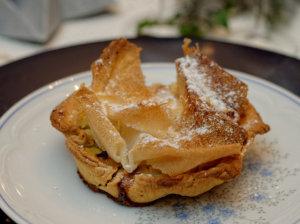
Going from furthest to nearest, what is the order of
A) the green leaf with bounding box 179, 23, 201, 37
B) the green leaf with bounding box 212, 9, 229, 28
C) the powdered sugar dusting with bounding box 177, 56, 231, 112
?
the green leaf with bounding box 212, 9, 229, 28
the green leaf with bounding box 179, 23, 201, 37
the powdered sugar dusting with bounding box 177, 56, 231, 112

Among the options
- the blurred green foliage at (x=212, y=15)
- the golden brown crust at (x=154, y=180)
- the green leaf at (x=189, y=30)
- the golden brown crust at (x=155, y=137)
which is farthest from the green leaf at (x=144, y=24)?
the golden brown crust at (x=154, y=180)

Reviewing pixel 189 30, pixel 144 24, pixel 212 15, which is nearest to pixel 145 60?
pixel 189 30

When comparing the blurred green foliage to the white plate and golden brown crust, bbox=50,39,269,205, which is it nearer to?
the white plate

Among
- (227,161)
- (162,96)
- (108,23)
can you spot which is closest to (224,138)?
(227,161)

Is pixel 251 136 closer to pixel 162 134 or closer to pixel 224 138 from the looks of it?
pixel 224 138

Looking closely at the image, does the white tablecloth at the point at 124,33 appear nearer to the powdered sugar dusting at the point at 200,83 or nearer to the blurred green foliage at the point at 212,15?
the blurred green foliage at the point at 212,15

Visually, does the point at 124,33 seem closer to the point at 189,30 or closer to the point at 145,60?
the point at 189,30

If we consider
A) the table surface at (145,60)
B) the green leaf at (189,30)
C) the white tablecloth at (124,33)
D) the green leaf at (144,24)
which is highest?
the table surface at (145,60)

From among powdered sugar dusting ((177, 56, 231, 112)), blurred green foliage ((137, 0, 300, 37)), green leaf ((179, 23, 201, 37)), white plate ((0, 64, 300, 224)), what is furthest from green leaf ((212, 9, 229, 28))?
powdered sugar dusting ((177, 56, 231, 112))
